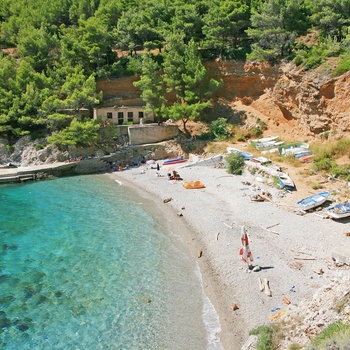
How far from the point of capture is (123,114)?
130 ft

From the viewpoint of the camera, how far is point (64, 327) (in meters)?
13.3

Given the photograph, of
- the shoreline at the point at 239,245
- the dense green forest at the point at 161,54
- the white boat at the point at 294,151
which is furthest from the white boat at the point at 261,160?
the dense green forest at the point at 161,54

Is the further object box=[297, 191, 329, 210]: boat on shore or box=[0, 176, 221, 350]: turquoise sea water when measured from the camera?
box=[297, 191, 329, 210]: boat on shore

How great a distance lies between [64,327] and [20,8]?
57631mm

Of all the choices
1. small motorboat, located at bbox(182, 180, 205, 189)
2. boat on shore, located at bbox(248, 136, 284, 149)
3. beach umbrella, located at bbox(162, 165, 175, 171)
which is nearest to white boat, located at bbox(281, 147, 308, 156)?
boat on shore, located at bbox(248, 136, 284, 149)

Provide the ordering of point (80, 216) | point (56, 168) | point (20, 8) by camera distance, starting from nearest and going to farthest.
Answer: point (80, 216)
point (56, 168)
point (20, 8)

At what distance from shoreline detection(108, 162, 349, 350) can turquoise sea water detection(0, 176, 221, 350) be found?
79cm

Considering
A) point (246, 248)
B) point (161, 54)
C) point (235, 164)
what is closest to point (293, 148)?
point (235, 164)

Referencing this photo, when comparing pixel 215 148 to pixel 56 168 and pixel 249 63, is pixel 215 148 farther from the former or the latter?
pixel 56 168

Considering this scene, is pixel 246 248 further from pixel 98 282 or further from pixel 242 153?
pixel 242 153

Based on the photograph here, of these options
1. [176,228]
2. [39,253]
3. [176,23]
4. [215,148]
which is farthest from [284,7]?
[39,253]

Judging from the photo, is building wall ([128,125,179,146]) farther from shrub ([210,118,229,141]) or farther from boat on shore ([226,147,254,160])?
boat on shore ([226,147,254,160])

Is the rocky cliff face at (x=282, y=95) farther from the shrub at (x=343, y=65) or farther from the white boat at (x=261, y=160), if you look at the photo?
the white boat at (x=261, y=160)

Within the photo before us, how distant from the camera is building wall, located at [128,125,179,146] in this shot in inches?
1485
